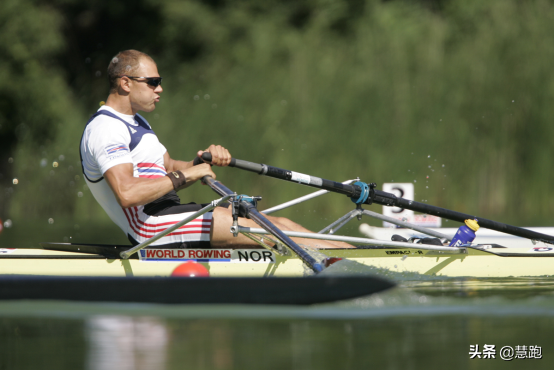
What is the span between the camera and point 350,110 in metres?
11.0

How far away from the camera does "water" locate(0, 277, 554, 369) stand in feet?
9.38

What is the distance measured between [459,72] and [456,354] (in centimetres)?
847

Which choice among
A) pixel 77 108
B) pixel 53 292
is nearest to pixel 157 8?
pixel 77 108

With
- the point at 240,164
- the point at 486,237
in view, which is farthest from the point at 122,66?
the point at 486,237

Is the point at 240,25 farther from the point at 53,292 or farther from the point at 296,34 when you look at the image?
the point at 53,292

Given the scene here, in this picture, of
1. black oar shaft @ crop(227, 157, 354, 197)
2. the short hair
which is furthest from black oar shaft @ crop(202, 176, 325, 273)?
the short hair

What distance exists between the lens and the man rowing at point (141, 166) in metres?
4.35

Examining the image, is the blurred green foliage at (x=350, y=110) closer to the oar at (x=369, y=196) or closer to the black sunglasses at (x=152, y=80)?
the oar at (x=369, y=196)

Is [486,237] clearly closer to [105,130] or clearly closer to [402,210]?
[402,210]

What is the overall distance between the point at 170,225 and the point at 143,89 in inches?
36.7

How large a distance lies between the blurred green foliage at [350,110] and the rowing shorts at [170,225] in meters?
5.40

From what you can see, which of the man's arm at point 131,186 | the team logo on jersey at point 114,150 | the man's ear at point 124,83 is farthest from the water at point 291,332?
the man's ear at point 124,83

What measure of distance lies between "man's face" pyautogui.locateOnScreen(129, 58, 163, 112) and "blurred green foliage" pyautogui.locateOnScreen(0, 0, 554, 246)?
5.69m

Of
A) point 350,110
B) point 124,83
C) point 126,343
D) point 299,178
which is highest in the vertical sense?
point 350,110
